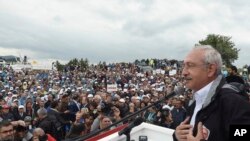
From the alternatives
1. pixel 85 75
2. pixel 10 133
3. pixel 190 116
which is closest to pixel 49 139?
pixel 10 133

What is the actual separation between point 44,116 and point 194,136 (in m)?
7.30

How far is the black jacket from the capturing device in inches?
80.4

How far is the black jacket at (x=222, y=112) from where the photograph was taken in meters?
2.04

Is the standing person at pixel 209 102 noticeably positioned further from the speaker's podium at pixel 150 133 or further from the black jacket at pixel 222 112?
the speaker's podium at pixel 150 133

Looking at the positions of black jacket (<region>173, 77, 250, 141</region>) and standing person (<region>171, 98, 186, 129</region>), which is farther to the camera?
standing person (<region>171, 98, 186, 129</region>)

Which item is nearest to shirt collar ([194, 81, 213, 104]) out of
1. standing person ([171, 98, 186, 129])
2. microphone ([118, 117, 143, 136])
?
microphone ([118, 117, 143, 136])

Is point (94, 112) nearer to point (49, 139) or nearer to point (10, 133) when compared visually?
point (49, 139)

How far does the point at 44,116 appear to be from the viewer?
910 centimetres

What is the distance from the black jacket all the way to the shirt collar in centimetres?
9

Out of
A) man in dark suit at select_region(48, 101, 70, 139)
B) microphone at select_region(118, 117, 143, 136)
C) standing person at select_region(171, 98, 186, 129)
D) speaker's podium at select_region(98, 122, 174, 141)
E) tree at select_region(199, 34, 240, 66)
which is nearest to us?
microphone at select_region(118, 117, 143, 136)

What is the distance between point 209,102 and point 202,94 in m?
0.16

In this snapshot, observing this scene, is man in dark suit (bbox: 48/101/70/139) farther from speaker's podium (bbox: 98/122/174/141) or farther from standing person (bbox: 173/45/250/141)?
standing person (bbox: 173/45/250/141)

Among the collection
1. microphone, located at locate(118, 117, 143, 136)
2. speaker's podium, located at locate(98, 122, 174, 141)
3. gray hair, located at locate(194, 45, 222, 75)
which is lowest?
speaker's podium, located at locate(98, 122, 174, 141)

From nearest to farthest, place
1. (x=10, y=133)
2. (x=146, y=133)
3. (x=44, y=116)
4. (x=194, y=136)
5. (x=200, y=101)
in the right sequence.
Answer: (x=194, y=136)
(x=200, y=101)
(x=146, y=133)
(x=10, y=133)
(x=44, y=116)
